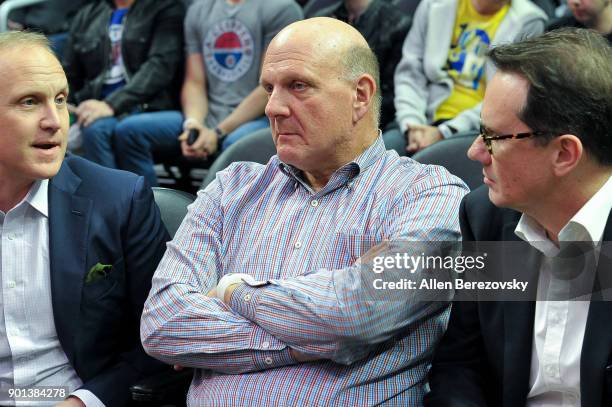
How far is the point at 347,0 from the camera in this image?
12.1ft

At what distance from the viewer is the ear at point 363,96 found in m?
2.11

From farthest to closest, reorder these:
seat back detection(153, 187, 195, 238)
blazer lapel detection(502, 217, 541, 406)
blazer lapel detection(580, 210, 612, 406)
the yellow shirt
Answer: the yellow shirt < seat back detection(153, 187, 195, 238) < blazer lapel detection(502, 217, 541, 406) < blazer lapel detection(580, 210, 612, 406)

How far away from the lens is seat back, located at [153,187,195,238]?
7.65 ft

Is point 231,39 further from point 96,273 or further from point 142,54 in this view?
point 96,273

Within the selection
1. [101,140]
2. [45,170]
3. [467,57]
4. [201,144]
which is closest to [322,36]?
[45,170]

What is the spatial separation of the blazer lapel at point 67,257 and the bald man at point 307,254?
0.64ft

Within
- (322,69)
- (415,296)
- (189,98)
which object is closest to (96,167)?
(322,69)

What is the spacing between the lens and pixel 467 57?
338cm

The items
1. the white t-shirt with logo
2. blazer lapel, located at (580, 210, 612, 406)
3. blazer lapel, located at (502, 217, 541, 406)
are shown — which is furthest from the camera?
the white t-shirt with logo

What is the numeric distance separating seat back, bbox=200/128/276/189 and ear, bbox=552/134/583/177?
3.63 feet

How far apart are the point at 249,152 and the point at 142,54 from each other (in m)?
1.55

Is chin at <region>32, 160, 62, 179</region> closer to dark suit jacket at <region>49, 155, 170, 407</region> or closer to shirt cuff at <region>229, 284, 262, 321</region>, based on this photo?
dark suit jacket at <region>49, 155, 170, 407</region>

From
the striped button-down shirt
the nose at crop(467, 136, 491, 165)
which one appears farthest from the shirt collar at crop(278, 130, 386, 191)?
the nose at crop(467, 136, 491, 165)

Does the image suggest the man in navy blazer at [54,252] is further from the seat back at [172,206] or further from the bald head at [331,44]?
the bald head at [331,44]
